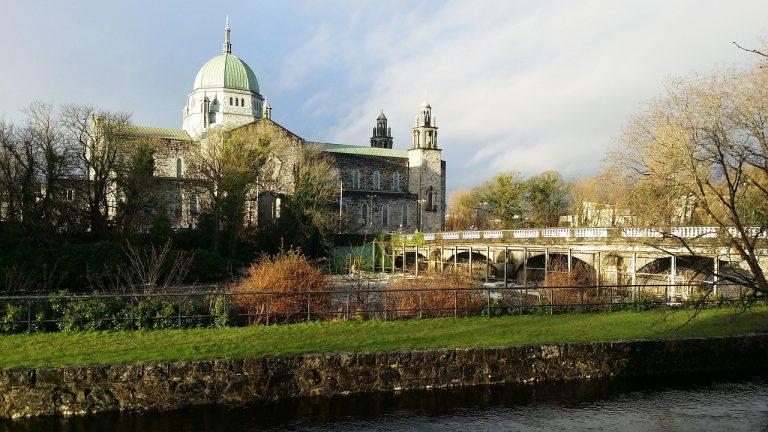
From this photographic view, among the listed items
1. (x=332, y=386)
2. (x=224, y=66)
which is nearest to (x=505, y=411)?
(x=332, y=386)

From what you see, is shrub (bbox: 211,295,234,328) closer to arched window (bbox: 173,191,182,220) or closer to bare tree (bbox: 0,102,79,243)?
bare tree (bbox: 0,102,79,243)

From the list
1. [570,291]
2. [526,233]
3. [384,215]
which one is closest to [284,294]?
[570,291]

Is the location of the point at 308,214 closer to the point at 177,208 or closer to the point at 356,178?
the point at 177,208

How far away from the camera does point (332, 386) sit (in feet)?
43.4

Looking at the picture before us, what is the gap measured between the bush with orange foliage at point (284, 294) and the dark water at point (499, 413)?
417cm

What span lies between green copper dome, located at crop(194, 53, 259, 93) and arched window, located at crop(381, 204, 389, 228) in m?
18.8

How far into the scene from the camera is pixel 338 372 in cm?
1328

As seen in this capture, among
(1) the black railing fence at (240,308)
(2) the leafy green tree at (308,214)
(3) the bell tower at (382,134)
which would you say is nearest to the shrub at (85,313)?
(1) the black railing fence at (240,308)

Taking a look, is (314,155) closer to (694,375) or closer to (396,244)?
(396,244)

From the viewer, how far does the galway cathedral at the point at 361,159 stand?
209 ft

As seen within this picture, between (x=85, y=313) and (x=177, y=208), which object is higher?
(x=177, y=208)

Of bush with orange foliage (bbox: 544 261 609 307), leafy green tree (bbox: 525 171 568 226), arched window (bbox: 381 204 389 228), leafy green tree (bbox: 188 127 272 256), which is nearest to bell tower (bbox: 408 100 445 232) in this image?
arched window (bbox: 381 204 389 228)

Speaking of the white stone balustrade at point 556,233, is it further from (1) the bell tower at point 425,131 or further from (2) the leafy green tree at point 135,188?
(1) the bell tower at point 425,131

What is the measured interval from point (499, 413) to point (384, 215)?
5599cm
